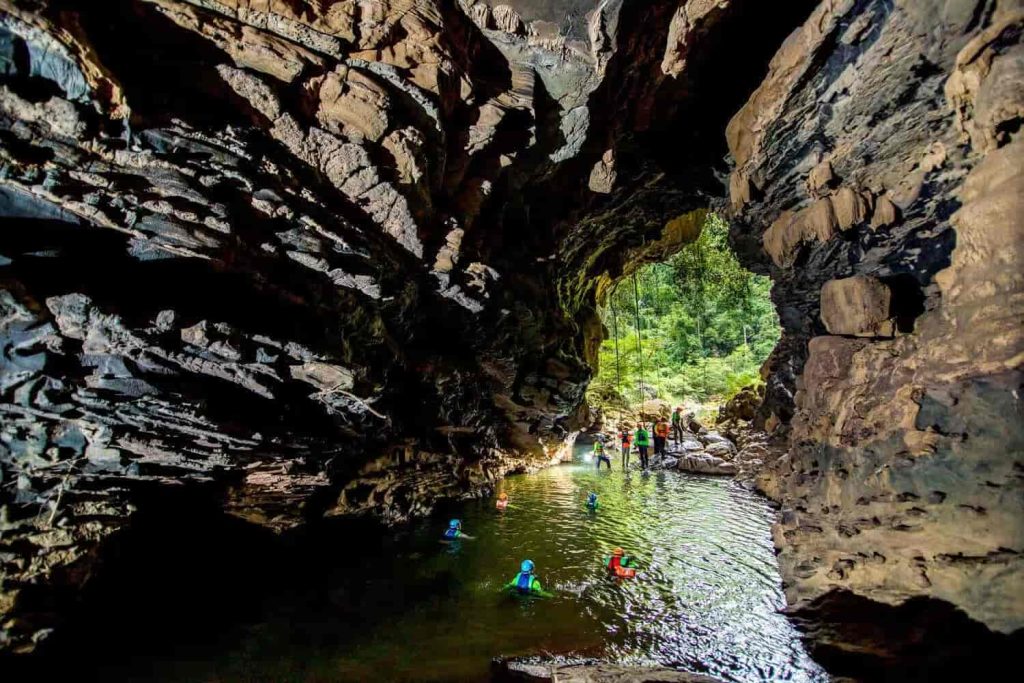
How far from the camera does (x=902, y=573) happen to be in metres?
4.39

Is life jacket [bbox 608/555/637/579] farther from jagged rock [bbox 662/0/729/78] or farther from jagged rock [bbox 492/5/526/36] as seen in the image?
jagged rock [bbox 492/5/526/36]

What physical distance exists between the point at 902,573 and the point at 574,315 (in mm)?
9538

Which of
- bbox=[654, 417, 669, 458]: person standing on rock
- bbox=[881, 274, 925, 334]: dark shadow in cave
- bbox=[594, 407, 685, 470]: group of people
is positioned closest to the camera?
bbox=[881, 274, 925, 334]: dark shadow in cave

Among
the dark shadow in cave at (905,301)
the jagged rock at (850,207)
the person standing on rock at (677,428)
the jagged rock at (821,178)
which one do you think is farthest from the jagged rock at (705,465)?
the jagged rock at (821,178)

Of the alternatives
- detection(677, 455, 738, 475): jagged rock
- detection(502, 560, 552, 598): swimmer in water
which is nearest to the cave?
detection(502, 560, 552, 598): swimmer in water

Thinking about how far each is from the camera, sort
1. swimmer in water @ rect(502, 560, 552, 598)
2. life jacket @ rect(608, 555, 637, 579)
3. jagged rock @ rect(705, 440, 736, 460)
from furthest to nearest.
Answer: jagged rock @ rect(705, 440, 736, 460) → life jacket @ rect(608, 555, 637, 579) → swimmer in water @ rect(502, 560, 552, 598)

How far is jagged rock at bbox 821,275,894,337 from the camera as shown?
557 cm

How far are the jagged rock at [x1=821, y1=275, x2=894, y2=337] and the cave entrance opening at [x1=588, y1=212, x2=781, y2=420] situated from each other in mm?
15575

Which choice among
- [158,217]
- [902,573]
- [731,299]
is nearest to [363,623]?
[158,217]

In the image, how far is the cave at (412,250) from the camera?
3670mm

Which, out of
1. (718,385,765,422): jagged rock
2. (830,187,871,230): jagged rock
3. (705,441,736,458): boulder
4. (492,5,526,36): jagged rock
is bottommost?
(705,441,736,458): boulder

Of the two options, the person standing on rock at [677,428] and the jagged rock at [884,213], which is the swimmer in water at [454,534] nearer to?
the jagged rock at [884,213]

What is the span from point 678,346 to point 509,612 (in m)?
27.5

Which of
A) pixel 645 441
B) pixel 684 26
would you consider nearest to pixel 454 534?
pixel 684 26
